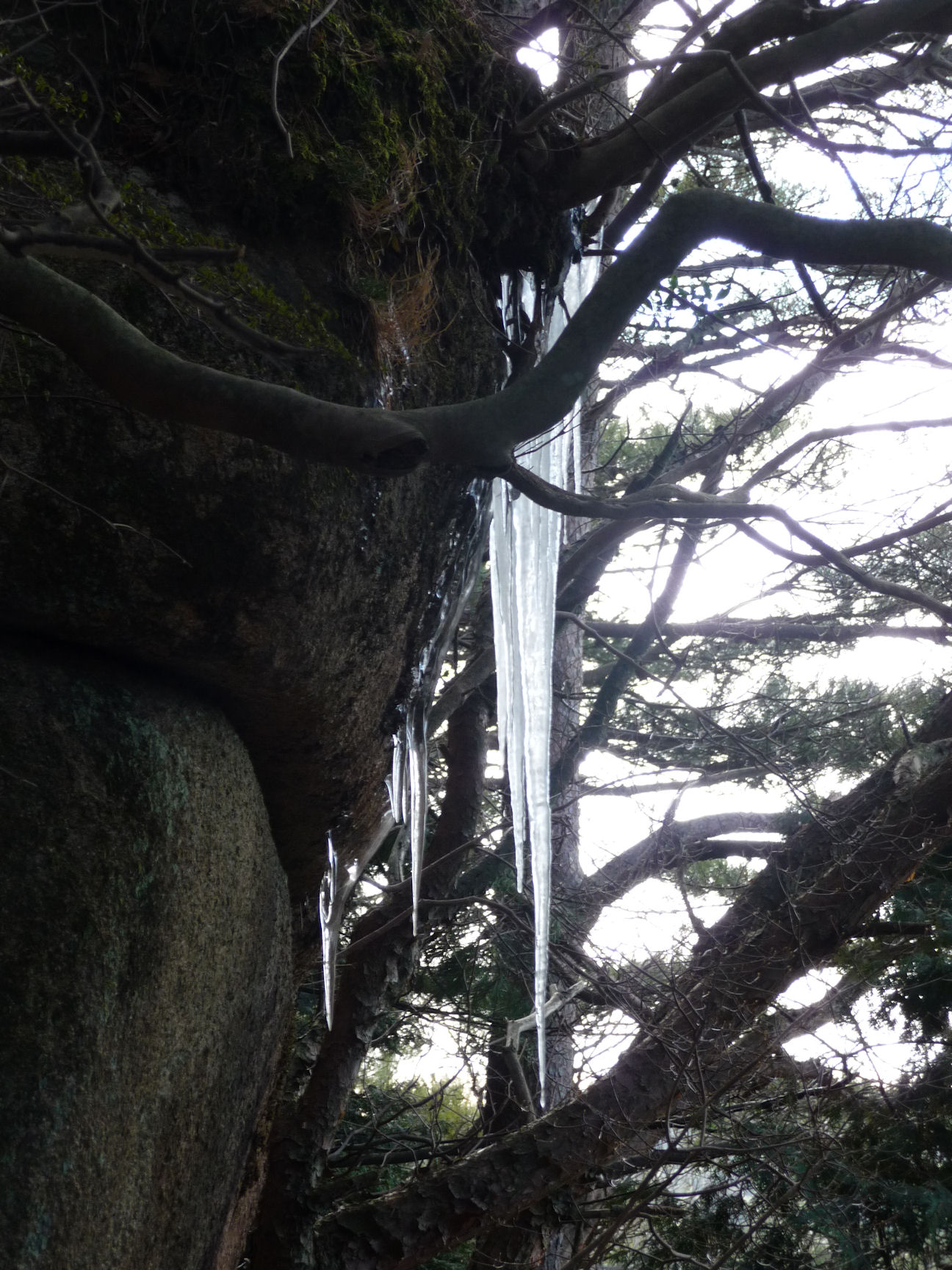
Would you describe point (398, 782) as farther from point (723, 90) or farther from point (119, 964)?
point (723, 90)

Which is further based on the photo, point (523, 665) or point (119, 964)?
point (523, 665)

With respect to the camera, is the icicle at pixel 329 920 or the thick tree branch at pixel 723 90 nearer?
the thick tree branch at pixel 723 90

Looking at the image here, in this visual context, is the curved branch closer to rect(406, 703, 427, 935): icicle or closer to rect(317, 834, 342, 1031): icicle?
rect(406, 703, 427, 935): icicle

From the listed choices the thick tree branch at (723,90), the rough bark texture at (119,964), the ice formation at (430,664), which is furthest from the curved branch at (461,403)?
the ice formation at (430,664)

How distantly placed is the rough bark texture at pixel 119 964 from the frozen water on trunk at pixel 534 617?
157 cm

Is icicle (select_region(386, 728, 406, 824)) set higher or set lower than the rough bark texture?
higher

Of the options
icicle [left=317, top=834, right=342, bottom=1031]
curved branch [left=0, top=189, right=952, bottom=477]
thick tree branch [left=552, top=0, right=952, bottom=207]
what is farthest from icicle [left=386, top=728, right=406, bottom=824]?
thick tree branch [left=552, top=0, right=952, bottom=207]

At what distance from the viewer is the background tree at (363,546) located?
5.73ft

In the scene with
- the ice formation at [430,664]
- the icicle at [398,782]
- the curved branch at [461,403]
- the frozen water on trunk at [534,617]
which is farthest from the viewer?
the frozen water on trunk at [534,617]

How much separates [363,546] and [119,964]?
3.34 ft

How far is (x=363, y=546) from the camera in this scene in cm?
235

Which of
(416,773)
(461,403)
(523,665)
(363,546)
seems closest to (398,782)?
(416,773)

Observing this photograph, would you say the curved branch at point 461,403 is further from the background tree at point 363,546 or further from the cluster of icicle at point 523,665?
the cluster of icicle at point 523,665

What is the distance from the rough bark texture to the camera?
1.66m
